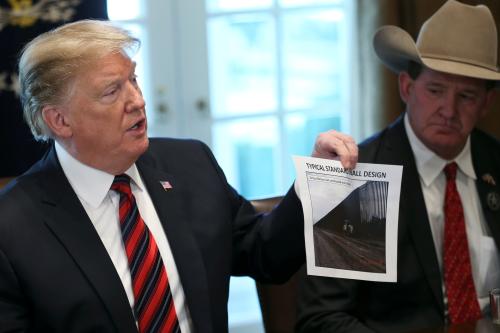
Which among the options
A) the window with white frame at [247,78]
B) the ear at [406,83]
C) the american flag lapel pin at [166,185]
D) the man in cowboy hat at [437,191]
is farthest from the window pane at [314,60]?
the american flag lapel pin at [166,185]

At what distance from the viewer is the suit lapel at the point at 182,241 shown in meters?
2.10

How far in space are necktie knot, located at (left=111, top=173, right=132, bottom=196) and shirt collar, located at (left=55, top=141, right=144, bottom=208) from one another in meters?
0.02

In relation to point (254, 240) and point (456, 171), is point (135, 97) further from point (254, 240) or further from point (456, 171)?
point (456, 171)

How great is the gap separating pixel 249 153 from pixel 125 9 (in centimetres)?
85

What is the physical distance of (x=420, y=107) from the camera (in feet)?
8.27

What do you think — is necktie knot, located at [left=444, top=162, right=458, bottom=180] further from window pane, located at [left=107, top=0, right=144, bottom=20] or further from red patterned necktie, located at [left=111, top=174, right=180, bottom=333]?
window pane, located at [left=107, top=0, right=144, bottom=20]

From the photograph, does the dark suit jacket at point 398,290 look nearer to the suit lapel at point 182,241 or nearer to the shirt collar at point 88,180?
the suit lapel at point 182,241

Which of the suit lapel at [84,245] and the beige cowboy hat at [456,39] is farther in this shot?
the beige cowboy hat at [456,39]

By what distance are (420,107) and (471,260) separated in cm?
50

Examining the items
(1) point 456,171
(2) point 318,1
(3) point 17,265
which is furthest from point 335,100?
(3) point 17,265

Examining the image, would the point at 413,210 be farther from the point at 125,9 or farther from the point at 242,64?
the point at 125,9

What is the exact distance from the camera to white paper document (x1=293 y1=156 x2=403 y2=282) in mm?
1969

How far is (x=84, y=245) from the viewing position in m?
2.00

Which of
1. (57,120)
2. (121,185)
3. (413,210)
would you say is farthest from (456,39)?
(57,120)
